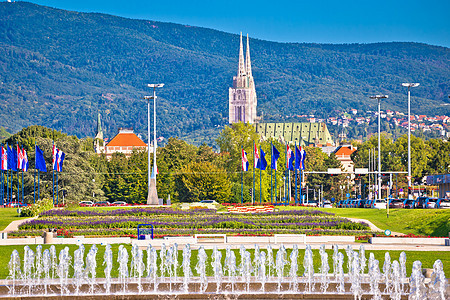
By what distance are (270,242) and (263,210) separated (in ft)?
66.7

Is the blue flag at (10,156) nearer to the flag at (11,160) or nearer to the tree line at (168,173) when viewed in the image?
the flag at (11,160)

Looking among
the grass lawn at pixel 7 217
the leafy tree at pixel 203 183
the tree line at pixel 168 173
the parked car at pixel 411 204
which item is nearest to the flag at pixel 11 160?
the grass lawn at pixel 7 217

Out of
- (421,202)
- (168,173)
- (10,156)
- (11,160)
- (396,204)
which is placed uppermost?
(10,156)

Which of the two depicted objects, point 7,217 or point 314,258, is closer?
point 314,258

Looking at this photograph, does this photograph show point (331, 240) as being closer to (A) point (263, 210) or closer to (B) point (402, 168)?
(A) point (263, 210)

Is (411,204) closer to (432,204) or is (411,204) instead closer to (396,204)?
(396,204)

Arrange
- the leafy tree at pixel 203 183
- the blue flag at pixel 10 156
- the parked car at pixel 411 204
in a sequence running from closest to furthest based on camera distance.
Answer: the parked car at pixel 411 204
the blue flag at pixel 10 156
the leafy tree at pixel 203 183

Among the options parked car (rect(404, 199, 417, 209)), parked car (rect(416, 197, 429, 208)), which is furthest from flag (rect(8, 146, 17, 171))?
parked car (rect(416, 197, 429, 208))

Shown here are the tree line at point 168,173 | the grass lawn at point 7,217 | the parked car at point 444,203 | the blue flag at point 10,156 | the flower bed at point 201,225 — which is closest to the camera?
the flower bed at point 201,225

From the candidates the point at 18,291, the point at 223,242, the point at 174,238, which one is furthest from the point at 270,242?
the point at 18,291

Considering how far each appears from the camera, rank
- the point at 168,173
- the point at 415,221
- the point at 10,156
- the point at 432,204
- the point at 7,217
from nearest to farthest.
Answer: the point at 415,221 → the point at 7,217 → the point at 432,204 → the point at 10,156 → the point at 168,173

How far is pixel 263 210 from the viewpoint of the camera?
55656 millimetres

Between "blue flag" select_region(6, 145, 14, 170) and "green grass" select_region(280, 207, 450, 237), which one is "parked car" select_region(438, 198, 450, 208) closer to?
"green grass" select_region(280, 207, 450, 237)

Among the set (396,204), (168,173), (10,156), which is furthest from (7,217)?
(168,173)
